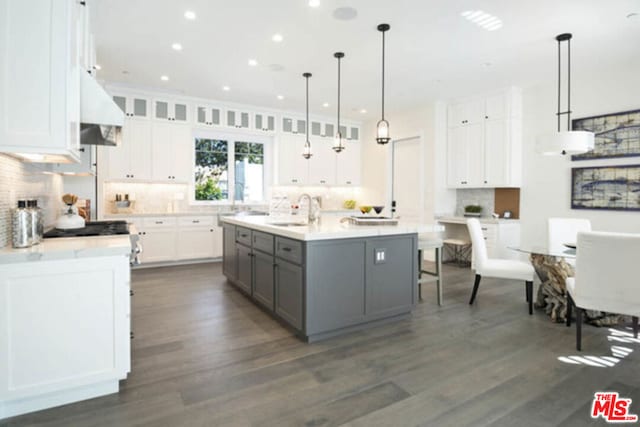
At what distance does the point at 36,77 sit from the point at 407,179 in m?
6.34

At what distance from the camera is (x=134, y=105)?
591 cm

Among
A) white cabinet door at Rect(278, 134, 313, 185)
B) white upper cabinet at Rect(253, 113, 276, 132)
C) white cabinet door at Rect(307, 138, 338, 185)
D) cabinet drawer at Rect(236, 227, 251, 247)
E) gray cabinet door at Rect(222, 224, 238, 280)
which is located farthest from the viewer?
white cabinet door at Rect(307, 138, 338, 185)

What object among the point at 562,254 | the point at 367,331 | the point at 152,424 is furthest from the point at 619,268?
the point at 152,424

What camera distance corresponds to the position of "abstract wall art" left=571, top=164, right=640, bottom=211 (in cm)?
462

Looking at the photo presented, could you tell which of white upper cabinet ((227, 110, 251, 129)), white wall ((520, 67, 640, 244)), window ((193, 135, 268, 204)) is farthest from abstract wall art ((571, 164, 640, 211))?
white upper cabinet ((227, 110, 251, 129))

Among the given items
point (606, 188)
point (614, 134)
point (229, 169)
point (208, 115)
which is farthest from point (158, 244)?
point (614, 134)

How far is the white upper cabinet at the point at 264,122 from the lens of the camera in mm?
7098

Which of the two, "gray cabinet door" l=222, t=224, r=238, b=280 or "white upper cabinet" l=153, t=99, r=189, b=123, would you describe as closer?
"gray cabinet door" l=222, t=224, r=238, b=280

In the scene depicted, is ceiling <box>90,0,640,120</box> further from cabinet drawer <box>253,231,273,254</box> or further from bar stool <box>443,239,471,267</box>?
bar stool <box>443,239,471,267</box>

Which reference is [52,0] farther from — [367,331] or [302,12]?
[367,331]

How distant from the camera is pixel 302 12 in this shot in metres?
3.45

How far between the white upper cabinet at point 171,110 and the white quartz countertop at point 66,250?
439cm

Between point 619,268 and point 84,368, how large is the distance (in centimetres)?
359

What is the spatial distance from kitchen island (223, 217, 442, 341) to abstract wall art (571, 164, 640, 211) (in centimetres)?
305
